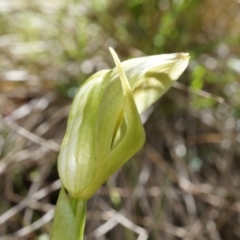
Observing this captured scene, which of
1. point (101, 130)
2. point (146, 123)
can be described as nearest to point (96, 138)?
point (101, 130)

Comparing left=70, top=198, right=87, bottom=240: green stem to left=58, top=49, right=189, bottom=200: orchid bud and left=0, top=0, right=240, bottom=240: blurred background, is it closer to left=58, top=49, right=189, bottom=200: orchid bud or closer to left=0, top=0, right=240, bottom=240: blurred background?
left=58, top=49, right=189, bottom=200: orchid bud

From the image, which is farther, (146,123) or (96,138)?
(146,123)

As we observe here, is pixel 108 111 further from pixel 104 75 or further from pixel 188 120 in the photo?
pixel 188 120

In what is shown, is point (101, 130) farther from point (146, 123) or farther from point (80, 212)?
point (146, 123)

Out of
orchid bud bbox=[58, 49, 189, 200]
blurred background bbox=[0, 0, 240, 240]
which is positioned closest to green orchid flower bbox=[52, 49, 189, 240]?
orchid bud bbox=[58, 49, 189, 200]

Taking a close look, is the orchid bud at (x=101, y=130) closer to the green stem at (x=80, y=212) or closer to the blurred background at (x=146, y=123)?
the green stem at (x=80, y=212)

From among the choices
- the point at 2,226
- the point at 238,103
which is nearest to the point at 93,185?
the point at 2,226
